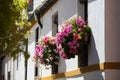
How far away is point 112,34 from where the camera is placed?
12.0m

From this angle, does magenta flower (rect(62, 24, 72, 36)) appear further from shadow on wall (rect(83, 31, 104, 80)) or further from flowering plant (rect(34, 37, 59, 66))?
flowering plant (rect(34, 37, 59, 66))

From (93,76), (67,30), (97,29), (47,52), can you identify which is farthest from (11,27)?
(47,52)

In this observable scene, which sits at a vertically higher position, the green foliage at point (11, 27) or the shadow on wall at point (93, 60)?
the green foliage at point (11, 27)

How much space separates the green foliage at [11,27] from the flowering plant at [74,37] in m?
1.25

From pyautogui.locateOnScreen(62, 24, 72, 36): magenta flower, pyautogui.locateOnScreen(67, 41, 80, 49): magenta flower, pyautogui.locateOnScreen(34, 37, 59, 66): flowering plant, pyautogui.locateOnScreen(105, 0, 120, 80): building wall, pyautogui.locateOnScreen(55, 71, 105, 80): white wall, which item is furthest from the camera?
pyautogui.locateOnScreen(34, 37, 59, 66): flowering plant

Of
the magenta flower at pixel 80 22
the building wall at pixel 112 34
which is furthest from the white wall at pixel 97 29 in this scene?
the magenta flower at pixel 80 22

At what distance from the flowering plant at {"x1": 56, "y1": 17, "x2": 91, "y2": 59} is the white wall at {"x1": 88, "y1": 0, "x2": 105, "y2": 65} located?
0.22 meters

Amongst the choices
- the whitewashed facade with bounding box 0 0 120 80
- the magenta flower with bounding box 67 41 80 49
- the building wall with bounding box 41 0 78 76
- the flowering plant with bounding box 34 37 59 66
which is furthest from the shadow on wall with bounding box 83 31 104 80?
the flowering plant with bounding box 34 37 59 66

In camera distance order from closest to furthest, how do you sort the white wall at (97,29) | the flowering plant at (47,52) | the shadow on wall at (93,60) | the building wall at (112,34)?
1. the building wall at (112,34)
2. the white wall at (97,29)
3. the shadow on wall at (93,60)
4. the flowering plant at (47,52)

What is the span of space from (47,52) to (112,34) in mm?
5111

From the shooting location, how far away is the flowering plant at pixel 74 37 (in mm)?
13133

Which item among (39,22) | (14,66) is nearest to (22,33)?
(39,22)

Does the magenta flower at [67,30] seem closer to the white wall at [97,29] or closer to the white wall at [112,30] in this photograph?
the white wall at [97,29]

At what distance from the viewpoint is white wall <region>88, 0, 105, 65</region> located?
12.1 m
